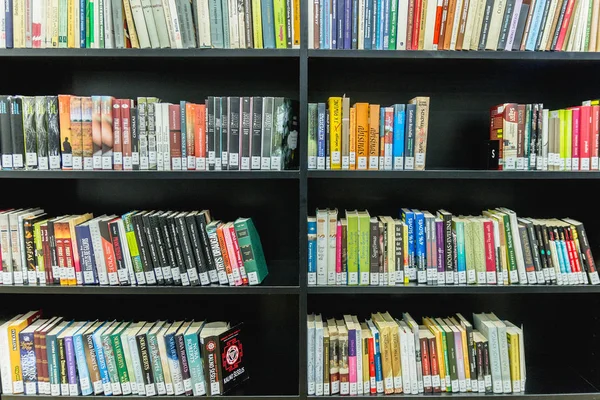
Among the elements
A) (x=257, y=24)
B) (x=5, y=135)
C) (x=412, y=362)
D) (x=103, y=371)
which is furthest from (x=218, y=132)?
(x=412, y=362)

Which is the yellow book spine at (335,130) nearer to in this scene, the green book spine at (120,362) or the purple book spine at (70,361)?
→ the green book spine at (120,362)

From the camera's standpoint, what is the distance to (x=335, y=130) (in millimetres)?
1374

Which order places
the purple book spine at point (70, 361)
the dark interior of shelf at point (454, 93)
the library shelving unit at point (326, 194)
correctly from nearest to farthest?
the purple book spine at point (70, 361)
the library shelving unit at point (326, 194)
the dark interior of shelf at point (454, 93)

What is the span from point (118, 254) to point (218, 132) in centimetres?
55

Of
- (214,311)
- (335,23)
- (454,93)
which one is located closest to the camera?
(335,23)

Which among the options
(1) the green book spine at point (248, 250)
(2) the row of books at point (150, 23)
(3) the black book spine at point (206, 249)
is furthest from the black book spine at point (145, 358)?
(2) the row of books at point (150, 23)

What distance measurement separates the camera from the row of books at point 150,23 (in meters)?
1.35

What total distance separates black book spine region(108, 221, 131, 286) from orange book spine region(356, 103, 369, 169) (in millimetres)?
864

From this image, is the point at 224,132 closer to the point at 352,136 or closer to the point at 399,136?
the point at 352,136

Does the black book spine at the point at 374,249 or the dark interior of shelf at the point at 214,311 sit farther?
the dark interior of shelf at the point at 214,311

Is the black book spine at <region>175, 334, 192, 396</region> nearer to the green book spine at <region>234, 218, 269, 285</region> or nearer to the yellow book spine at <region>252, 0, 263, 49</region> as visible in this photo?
the green book spine at <region>234, 218, 269, 285</region>

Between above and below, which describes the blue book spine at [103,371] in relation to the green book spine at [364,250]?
below

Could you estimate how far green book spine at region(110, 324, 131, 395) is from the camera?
1.46m

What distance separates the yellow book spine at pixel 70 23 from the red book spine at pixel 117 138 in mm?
243
